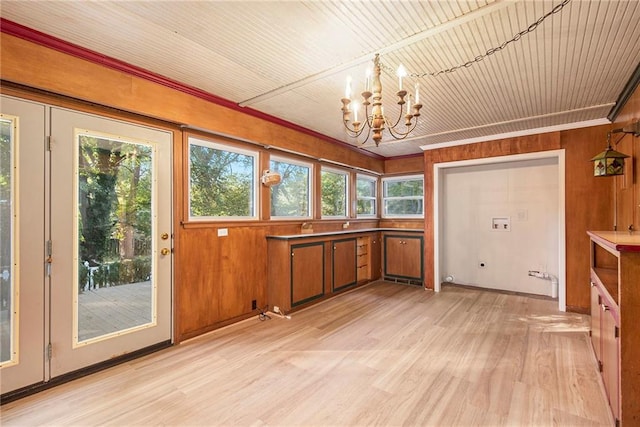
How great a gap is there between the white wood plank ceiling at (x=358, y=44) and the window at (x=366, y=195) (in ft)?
9.41

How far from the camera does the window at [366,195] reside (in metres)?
6.17

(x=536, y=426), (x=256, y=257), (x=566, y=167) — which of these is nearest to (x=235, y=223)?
(x=256, y=257)

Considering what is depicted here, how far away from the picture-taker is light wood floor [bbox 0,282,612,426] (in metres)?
1.92

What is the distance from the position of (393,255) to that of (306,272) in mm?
2331

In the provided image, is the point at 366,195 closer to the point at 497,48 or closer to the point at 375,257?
the point at 375,257

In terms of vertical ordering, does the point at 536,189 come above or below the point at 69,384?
above

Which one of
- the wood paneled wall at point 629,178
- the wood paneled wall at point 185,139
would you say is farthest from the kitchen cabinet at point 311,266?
the wood paneled wall at point 629,178

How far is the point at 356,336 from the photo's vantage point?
3.21 meters

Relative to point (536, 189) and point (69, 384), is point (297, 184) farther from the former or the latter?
point (536, 189)

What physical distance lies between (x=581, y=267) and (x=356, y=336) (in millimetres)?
3331

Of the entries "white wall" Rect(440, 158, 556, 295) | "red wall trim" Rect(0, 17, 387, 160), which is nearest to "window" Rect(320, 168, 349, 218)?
"red wall trim" Rect(0, 17, 387, 160)

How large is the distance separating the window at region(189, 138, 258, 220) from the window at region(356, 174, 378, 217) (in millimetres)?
2789

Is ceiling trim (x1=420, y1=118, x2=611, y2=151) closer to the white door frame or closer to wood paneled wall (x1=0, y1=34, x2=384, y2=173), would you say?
the white door frame

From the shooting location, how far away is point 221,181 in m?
3.56
